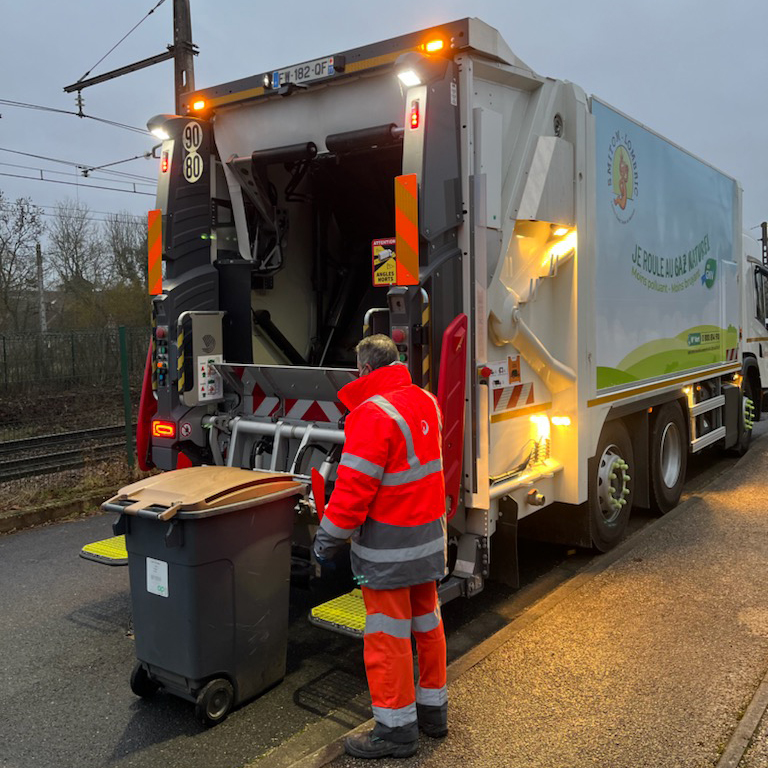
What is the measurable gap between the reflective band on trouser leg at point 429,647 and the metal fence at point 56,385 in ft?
33.6

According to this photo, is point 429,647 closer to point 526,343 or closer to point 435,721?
point 435,721

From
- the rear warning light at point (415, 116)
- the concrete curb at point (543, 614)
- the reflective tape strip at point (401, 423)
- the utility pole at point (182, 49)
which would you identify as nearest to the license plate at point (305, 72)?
the rear warning light at point (415, 116)

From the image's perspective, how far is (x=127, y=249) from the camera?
24766 millimetres

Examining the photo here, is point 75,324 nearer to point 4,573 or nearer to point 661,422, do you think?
point 4,573

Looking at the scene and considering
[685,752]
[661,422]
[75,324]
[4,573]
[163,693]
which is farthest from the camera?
[75,324]

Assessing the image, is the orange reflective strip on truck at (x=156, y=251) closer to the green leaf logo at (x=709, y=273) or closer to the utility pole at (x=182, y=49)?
the green leaf logo at (x=709, y=273)

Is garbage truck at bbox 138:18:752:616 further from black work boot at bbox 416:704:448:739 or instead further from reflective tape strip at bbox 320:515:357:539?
reflective tape strip at bbox 320:515:357:539

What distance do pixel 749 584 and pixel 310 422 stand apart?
9.26ft

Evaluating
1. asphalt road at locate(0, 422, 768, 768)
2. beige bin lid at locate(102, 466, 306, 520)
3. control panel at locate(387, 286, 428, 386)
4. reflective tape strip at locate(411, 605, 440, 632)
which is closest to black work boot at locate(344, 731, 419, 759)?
asphalt road at locate(0, 422, 768, 768)

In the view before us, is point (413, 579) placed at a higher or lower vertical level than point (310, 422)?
lower

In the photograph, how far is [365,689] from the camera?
11.6 ft

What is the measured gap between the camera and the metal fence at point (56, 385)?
12480 millimetres

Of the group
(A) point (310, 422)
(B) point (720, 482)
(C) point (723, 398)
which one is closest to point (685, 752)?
(A) point (310, 422)

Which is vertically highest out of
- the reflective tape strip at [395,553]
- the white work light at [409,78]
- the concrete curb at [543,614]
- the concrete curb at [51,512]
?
the white work light at [409,78]
